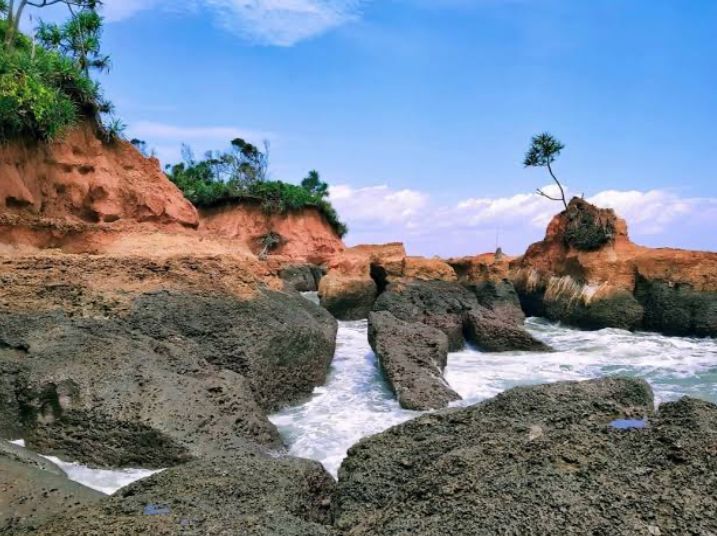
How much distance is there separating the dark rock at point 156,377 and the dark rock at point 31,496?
0.98 m

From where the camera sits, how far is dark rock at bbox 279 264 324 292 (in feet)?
86.9

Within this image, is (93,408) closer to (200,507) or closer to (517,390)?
(200,507)

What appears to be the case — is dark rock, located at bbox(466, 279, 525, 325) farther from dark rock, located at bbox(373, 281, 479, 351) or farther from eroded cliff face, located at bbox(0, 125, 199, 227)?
eroded cliff face, located at bbox(0, 125, 199, 227)

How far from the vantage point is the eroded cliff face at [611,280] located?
14586 millimetres

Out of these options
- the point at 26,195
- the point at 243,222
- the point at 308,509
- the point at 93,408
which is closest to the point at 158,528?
the point at 308,509

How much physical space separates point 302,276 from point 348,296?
11.5 m

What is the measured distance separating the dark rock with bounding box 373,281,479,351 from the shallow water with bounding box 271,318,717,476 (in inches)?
26.3

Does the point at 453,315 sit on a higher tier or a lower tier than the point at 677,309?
lower

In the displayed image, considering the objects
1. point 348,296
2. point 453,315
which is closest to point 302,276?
point 348,296

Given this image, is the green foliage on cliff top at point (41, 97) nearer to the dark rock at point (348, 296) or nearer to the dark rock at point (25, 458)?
the dark rock at point (25, 458)

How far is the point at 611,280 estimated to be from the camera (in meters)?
15.9

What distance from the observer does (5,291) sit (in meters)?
5.91

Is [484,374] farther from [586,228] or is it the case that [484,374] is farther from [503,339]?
[586,228]

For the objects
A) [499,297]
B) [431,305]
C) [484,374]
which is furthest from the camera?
[499,297]
